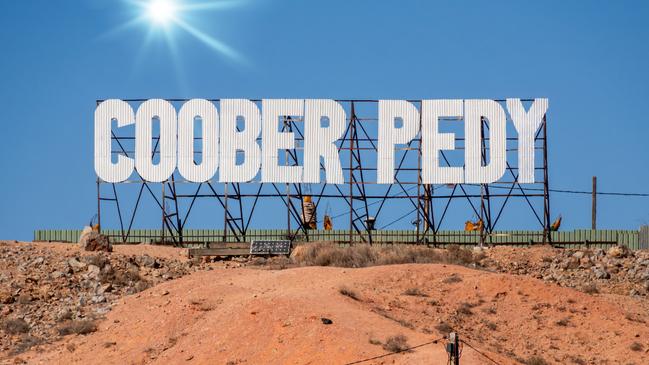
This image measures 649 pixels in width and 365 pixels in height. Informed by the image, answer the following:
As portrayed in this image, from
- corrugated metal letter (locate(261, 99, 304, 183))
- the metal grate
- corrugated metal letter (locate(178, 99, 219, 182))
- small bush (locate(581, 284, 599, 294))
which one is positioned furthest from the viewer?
corrugated metal letter (locate(178, 99, 219, 182))

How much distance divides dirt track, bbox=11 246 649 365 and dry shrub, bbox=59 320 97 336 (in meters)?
0.31

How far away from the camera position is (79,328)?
→ 138 ft

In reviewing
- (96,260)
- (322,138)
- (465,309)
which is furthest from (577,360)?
(322,138)

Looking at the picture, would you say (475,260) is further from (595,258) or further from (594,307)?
(594,307)

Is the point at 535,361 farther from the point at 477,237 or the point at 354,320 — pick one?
the point at 477,237

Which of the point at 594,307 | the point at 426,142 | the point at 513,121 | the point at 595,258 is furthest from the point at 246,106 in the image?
the point at 594,307

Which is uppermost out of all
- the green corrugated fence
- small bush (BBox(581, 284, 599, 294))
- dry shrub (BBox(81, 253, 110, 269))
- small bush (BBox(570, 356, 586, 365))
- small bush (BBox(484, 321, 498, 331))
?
the green corrugated fence

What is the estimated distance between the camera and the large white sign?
56469mm

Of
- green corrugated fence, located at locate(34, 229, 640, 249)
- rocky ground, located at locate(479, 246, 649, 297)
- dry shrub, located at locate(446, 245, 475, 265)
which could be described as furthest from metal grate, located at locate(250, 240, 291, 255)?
rocky ground, located at locate(479, 246, 649, 297)

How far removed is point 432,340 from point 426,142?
2178 cm

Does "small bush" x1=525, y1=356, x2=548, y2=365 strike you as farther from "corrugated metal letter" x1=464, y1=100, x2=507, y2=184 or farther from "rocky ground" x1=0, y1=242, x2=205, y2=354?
"corrugated metal letter" x1=464, y1=100, x2=507, y2=184

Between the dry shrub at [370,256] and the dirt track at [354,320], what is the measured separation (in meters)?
4.33

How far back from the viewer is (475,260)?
51500 mm

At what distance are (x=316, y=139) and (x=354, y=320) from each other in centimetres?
2032
